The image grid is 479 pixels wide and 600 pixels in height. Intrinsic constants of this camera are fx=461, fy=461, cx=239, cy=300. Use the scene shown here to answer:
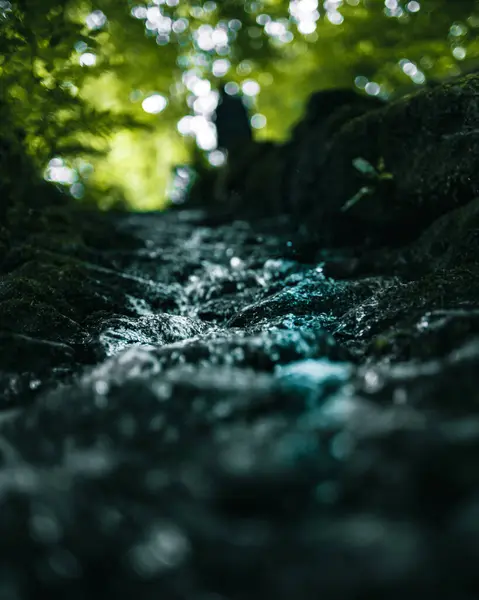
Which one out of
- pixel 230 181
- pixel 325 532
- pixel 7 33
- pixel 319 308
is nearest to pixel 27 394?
pixel 325 532

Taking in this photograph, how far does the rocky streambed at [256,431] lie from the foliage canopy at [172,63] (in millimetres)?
2369

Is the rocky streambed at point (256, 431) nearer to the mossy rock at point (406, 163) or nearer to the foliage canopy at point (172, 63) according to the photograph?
the mossy rock at point (406, 163)

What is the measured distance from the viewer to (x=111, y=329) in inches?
160

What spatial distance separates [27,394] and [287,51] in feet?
42.3

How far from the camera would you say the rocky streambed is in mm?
1437

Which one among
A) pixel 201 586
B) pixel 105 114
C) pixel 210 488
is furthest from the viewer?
pixel 105 114

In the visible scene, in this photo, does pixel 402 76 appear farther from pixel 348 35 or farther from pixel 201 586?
pixel 201 586

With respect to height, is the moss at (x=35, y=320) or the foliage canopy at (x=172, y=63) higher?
the foliage canopy at (x=172, y=63)

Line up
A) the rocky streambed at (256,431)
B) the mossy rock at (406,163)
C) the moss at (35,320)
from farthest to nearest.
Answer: the mossy rock at (406,163), the moss at (35,320), the rocky streambed at (256,431)

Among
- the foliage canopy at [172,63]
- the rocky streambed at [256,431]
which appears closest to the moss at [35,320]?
the rocky streambed at [256,431]

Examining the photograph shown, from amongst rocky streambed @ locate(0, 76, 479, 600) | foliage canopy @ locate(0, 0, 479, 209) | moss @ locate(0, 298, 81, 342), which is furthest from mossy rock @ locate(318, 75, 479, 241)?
moss @ locate(0, 298, 81, 342)

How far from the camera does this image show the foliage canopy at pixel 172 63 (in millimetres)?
5965

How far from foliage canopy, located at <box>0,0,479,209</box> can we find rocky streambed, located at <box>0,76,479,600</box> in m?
2.37

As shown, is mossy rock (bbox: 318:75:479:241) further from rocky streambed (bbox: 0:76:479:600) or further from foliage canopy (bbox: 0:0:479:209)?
foliage canopy (bbox: 0:0:479:209)
